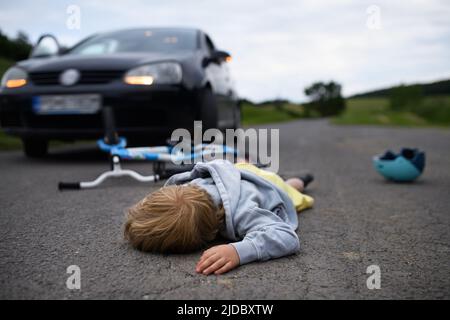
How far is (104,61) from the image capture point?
4758 millimetres

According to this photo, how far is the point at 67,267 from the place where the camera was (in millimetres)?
1829

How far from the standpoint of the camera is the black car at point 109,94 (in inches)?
181

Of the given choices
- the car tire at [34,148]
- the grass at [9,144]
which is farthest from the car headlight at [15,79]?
the grass at [9,144]

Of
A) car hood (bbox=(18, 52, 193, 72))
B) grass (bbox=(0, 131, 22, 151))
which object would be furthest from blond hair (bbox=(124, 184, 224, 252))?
grass (bbox=(0, 131, 22, 151))

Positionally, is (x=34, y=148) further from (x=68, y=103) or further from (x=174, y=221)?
(x=174, y=221)

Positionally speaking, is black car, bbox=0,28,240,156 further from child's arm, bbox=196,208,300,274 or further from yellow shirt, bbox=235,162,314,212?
child's arm, bbox=196,208,300,274

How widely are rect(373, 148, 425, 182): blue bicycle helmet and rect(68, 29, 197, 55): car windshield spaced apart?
2599 mm

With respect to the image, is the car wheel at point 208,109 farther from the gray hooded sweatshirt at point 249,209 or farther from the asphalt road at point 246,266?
the gray hooded sweatshirt at point 249,209

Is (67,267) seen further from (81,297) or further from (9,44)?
(9,44)

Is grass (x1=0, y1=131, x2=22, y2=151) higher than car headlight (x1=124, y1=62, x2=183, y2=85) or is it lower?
lower

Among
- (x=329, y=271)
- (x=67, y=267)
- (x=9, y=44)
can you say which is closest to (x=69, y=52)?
(x=67, y=267)

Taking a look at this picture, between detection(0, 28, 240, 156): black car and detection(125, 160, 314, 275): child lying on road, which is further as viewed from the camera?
detection(0, 28, 240, 156): black car

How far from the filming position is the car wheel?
16.0 ft
